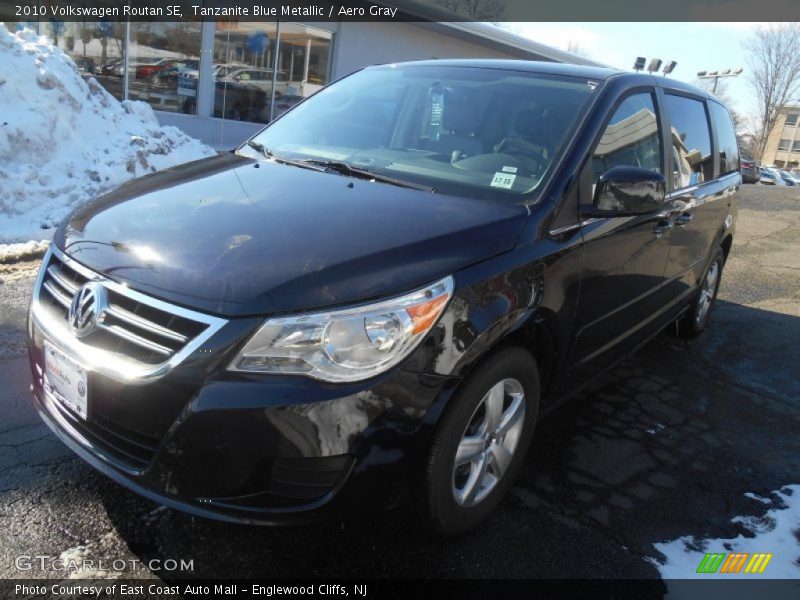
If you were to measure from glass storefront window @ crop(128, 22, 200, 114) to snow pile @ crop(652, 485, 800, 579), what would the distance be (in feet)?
40.3

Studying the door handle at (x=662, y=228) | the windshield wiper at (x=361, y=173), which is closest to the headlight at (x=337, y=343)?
the windshield wiper at (x=361, y=173)

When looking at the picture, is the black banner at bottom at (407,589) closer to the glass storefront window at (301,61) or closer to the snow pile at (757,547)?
the snow pile at (757,547)

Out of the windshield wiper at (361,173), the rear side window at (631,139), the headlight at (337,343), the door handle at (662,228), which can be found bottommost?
the headlight at (337,343)

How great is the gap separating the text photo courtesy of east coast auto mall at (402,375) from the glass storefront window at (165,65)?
354 inches

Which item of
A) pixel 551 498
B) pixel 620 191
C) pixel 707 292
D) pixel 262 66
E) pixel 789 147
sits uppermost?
pixel 620 191

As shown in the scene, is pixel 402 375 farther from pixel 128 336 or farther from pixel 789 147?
pixel 789 147

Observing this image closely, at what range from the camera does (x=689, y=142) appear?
4156 mm

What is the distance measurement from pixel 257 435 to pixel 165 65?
12.5m

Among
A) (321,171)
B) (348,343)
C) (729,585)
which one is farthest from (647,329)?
(348,343)

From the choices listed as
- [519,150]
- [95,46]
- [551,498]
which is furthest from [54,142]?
[551,498]

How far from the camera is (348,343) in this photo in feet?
6.46

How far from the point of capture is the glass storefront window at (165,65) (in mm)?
12078

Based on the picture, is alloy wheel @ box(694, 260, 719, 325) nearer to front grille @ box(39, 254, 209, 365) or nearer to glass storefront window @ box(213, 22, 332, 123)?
front grille @ box(39, 254, 209, 365)

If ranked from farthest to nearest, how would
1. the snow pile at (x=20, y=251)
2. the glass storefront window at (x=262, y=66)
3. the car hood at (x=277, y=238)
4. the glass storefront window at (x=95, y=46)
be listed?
the glass storefront window at (x=262, y=66) < the glass storefront window at (x=95, y=46) < the snow pile at (x=20, y=251) < the car hood at (x=277, y=238)
